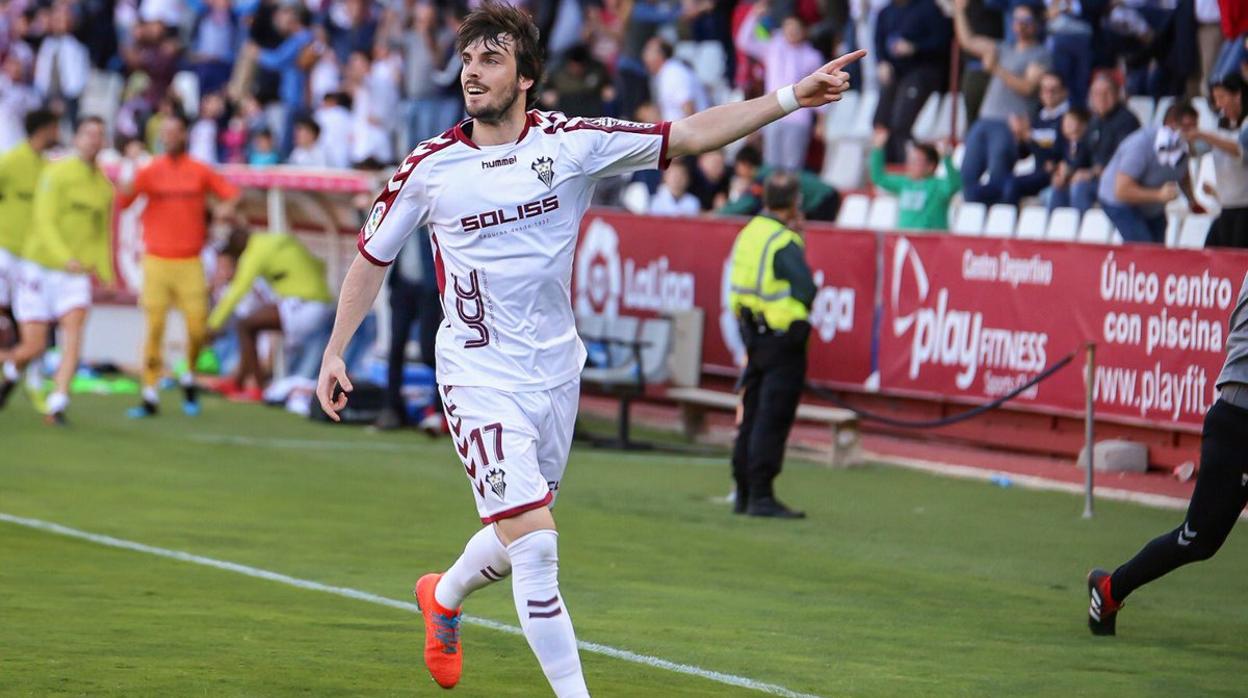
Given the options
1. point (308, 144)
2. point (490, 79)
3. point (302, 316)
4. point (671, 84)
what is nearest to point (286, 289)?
point (302, 316)

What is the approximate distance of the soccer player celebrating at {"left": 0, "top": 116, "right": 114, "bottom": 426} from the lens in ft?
56.9

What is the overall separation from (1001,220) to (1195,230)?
241 cm

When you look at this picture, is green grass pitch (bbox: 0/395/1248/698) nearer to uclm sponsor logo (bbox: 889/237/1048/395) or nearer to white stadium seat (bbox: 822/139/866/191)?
uclm sponsor logo (bbox: 889/237/1048/395)

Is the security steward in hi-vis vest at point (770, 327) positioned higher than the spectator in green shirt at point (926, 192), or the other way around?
the spectator in green shirt at point (926, 192)

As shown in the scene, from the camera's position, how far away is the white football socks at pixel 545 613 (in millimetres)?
6594

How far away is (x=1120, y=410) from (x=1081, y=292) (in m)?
0.91

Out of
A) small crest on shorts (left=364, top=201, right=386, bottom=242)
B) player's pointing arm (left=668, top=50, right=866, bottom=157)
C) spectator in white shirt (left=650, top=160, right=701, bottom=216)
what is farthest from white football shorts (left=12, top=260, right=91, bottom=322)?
player's pointing arm (left=668, top=50, right=866, bottom=157)

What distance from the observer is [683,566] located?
11.2m

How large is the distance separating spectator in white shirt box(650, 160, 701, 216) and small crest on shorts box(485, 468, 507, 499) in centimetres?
1338

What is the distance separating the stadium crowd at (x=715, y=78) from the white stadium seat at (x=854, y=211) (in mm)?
229

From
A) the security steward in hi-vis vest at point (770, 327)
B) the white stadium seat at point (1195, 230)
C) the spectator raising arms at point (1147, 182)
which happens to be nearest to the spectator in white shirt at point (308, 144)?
the spectator raising arms at point (1147, 182)

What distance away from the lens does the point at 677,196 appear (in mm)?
20297

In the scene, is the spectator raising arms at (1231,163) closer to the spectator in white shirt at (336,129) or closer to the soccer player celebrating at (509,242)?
the soccer player celebrating at (509,242)

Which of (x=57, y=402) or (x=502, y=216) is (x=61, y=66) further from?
(x=502, y=216)
